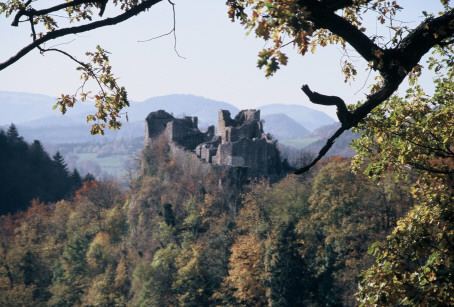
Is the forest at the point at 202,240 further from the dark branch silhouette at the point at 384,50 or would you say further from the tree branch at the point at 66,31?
the tree branch at the point at 66,31

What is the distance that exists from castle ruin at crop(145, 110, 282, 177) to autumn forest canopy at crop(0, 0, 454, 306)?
4.15 feet

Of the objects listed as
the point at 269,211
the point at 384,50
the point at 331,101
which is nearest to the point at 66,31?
the point at 331,101

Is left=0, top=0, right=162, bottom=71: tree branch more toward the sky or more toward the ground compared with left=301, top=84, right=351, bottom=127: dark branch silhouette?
more toward the sky

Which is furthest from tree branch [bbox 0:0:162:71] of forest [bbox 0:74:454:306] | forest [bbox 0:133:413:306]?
forest [bbox 0:133:413:306]

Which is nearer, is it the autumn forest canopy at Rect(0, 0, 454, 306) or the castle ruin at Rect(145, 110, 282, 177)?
the autumn forest canopy at Rect(0, 0, 454, 306)

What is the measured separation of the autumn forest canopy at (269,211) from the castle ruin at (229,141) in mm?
1265

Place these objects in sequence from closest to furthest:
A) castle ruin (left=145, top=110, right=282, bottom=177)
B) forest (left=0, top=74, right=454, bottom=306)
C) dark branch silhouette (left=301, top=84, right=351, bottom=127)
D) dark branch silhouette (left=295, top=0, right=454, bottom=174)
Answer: dark branch silhouette (left=301, top=84, right=351, bottom=127) < dark branch silhouette (left=295, top=0, right=454, bottom=174) < forest (left=0, top=74, right=454, bottom=306) < castle ruin (left=145, top=110, right=282, bottom=177)

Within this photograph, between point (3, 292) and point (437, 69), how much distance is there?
50170 millimetres

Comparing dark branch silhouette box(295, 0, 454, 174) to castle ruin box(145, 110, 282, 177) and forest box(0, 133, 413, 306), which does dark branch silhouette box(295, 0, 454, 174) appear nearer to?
forest box(0, 133, 413, 306)

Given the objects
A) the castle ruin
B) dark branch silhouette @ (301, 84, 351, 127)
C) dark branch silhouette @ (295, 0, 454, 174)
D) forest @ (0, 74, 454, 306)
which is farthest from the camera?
the castle ruin

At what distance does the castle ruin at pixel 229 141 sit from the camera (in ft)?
168

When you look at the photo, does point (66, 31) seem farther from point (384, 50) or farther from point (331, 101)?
point (384, 50)

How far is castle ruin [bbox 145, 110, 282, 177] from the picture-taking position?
168 feet

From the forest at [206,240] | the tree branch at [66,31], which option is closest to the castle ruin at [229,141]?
the forest at [206,240]
